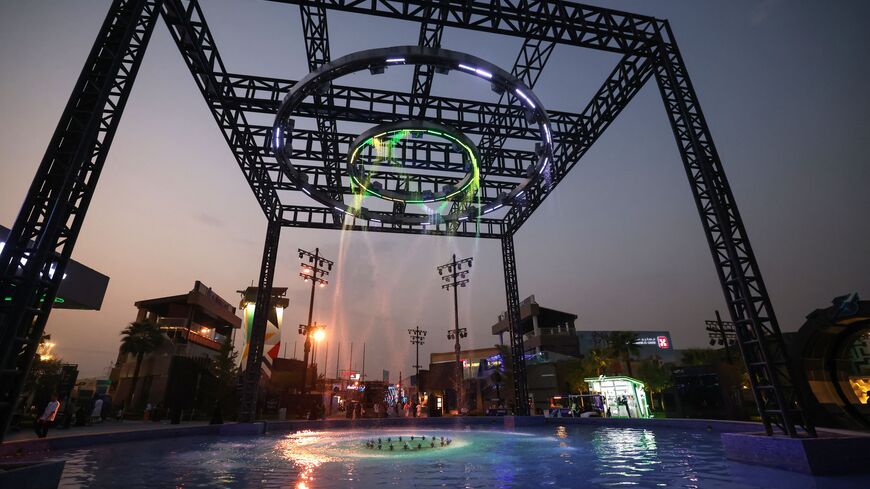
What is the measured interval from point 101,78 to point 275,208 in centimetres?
1420

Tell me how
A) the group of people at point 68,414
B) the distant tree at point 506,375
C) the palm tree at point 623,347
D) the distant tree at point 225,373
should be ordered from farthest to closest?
the distant tree at point 506,375
the palm tree at point 623,347
the distant tree at point 225,373
the group of people at point 68,414

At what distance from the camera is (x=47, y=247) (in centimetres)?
671

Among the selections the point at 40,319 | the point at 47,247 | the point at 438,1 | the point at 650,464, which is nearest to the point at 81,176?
the point at 47,247

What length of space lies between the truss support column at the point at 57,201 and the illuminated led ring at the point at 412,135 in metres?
8.13

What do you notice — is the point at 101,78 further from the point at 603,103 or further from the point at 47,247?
the point at 603,103

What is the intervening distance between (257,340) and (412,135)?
13433 mm

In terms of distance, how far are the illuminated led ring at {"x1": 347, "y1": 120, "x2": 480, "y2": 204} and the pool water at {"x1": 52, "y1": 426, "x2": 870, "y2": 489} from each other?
11336 mm

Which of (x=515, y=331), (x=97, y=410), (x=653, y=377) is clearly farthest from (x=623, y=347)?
(x=97, y=410)

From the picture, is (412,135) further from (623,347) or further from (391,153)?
(623,347)

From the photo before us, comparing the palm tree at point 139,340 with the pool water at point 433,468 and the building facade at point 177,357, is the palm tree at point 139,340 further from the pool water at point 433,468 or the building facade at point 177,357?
the pool water at point 433,468

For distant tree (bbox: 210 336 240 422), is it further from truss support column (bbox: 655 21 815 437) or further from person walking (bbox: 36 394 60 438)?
truss support column (bbox: 655 21 815 437)

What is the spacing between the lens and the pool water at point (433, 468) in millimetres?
7219

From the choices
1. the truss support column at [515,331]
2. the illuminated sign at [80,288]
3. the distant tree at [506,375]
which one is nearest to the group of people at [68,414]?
the illuminated sign at [80,288]

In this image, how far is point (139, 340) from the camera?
37.4 meters
